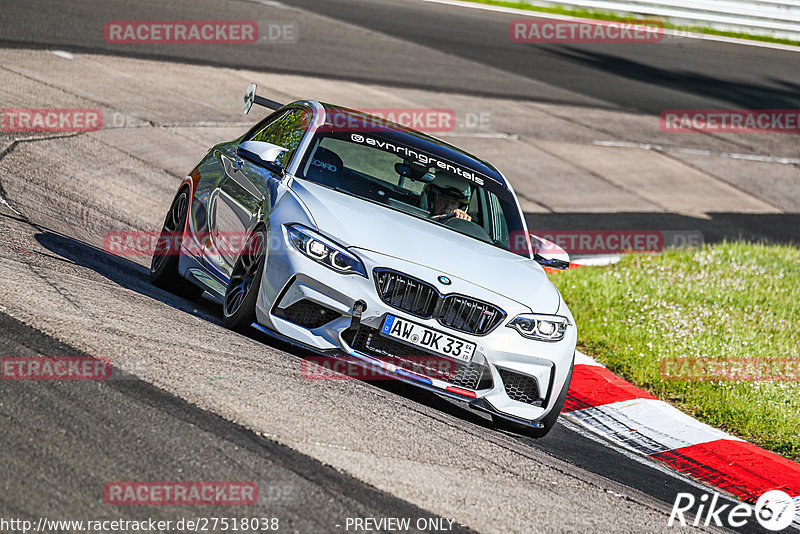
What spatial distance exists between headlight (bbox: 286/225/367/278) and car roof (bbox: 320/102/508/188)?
156 cm

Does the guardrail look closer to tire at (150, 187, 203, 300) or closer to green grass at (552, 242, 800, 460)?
green grass at (552, 242, 800, 460)

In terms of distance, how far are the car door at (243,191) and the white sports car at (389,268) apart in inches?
0.6

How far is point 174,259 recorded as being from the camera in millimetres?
7453

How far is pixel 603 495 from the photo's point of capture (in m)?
5.28

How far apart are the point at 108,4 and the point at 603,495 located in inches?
616

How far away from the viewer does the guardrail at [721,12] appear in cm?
2806

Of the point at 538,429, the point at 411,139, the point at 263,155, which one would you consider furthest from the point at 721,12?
the point at 538,429

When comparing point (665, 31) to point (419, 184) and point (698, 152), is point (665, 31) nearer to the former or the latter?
point (698, 152)

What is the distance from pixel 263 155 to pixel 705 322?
4.80 metres

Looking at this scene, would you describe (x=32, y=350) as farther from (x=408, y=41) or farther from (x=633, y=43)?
(x=633, y=43)

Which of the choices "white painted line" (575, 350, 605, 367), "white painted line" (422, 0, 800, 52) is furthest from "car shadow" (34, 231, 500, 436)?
"white painted line" (422, 0, 800, 52)

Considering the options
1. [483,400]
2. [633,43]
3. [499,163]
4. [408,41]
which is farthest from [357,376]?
[633,43]

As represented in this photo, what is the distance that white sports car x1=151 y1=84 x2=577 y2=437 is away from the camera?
5730 mm

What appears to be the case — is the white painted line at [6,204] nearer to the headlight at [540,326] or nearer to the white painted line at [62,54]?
the headlight at [540,326]
